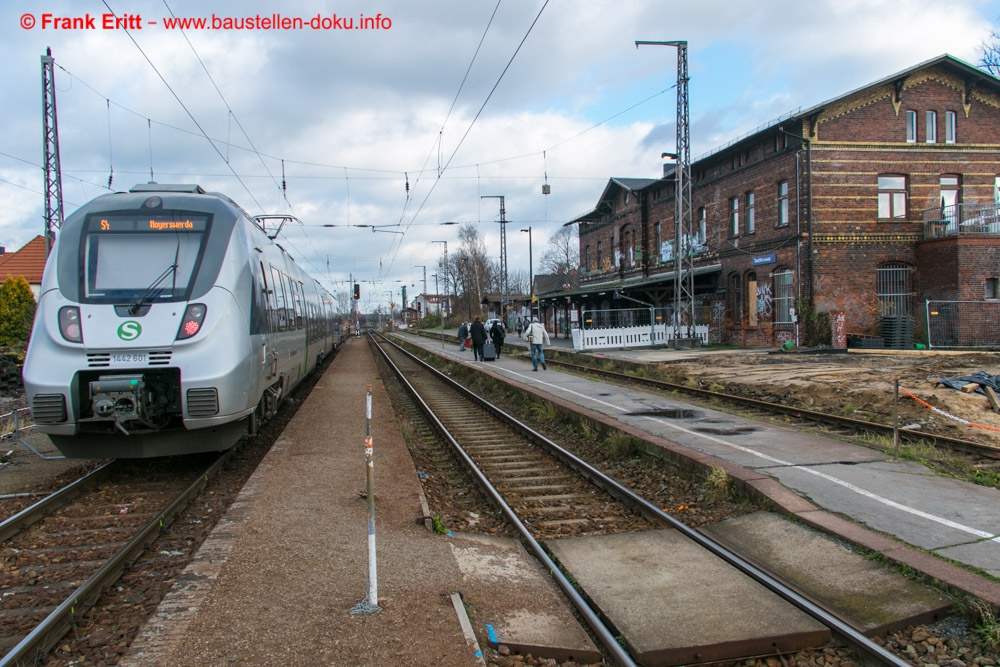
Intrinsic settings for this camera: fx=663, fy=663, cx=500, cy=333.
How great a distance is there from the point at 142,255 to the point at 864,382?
13.6 meters

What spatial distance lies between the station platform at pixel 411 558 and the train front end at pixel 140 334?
1205mm

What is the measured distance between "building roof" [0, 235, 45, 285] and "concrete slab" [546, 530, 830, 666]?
→ 42.1 m

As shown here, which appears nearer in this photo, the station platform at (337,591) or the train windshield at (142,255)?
the station platform at (337,591)

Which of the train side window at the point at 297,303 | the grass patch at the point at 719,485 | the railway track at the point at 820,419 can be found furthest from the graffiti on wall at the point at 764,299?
the grass patch at the point at 719,485

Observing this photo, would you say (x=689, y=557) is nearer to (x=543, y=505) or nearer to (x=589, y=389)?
(x=543, y=505)

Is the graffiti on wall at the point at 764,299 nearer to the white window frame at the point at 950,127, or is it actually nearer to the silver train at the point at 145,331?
the white window frame at the point at 950,127

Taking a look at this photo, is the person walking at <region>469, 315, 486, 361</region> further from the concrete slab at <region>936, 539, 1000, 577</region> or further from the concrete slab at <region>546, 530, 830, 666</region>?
the concrete slab at <region>936, 539, 1000, 577</region>

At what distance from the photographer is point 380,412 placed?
516 inches

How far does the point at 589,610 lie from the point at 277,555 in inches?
95.0

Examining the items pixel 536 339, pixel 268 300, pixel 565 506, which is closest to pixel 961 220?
pixel 536 339

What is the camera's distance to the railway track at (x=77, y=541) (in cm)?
401

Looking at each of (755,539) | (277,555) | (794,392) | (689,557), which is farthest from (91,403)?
(794,392)

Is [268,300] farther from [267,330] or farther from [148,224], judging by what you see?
[148,224]

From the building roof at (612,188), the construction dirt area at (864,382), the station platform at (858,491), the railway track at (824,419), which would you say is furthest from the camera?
the building roof at (612,188)
